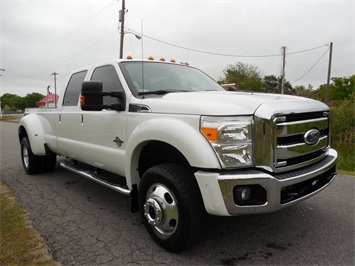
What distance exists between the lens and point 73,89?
456 cm

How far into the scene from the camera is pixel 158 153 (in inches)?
125

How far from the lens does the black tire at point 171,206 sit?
2.48m

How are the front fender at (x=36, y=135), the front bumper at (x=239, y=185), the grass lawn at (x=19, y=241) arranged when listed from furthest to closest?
the front fender at (x=36, y=135) < the grass lawn at (x=19, y=241) < the front bumper at (x=239, y=185)

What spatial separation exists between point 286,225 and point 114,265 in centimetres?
191

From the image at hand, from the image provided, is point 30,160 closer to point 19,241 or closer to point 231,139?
point 19,241

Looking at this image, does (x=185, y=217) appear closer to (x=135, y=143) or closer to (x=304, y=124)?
(x=135, y=143)

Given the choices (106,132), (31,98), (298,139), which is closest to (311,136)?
(298,139)

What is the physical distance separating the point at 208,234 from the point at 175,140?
1193mm

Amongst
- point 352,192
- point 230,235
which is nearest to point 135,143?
point 230,235

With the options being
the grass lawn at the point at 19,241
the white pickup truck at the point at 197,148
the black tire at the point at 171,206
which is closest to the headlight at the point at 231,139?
the white pickup truck at the point at 197,148

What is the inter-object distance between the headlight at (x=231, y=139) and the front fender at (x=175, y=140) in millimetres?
65

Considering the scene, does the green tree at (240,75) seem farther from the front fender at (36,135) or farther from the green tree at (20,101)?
the green tree at (20,101)

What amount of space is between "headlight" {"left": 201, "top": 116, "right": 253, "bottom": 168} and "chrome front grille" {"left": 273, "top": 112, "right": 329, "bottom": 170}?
224 mm

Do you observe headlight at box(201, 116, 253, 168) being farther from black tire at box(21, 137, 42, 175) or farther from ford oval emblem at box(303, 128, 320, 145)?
black tire at box(21, 137, 42, 175)
